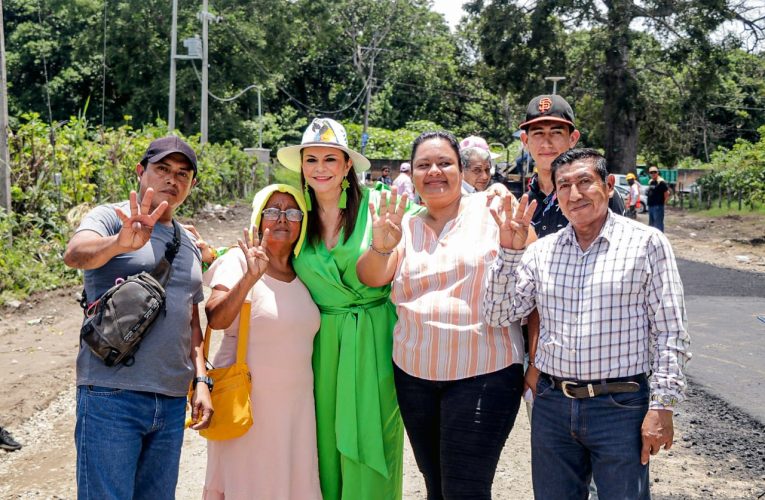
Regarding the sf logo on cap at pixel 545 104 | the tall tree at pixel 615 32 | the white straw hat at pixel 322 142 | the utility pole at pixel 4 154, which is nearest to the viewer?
the white straw hat at pixel 322 142

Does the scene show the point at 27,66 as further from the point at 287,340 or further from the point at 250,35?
the point at 287,340

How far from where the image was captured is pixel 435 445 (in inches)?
134

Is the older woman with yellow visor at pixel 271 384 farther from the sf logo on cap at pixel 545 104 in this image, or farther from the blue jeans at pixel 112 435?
the sf logo on cap at pixel 545 104

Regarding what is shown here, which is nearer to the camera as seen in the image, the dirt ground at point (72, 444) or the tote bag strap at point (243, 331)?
the tote bag strap at point (243, 331)

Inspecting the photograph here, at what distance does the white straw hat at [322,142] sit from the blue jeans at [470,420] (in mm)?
1157

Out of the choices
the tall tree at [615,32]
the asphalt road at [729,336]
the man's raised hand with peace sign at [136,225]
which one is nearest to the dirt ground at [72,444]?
the asphalt road at [729,336]

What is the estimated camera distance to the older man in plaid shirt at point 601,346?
2.76 metres

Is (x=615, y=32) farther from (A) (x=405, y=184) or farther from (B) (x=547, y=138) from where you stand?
(B) (x=547, y=138)

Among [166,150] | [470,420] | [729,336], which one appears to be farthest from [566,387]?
[729,336]

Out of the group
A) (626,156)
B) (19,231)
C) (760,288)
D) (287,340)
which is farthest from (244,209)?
(287,340)

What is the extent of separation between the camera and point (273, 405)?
345 centimetres

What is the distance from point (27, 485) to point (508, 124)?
179 feet

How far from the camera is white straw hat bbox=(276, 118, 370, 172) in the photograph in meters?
3.67

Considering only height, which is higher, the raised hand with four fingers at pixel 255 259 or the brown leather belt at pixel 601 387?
the raised hand with four fingers at pixel 255 259
